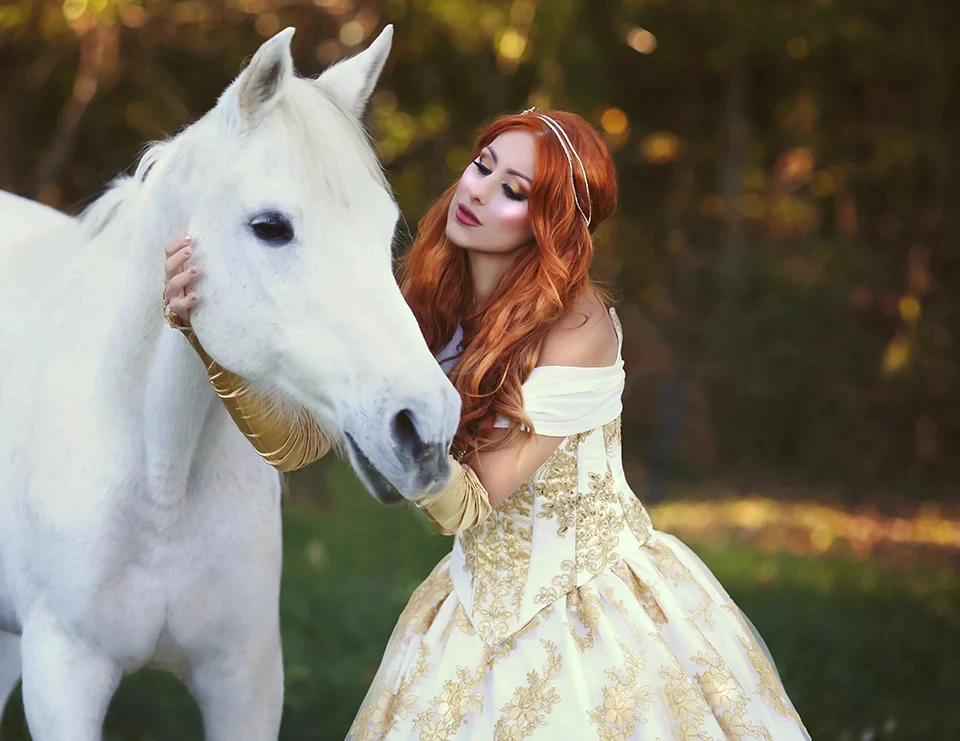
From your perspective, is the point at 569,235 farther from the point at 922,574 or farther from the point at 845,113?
the point at 845,113

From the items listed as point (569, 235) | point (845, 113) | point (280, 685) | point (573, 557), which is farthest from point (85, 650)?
point (845, 113)

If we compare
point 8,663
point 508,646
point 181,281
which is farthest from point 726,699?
point 8,663

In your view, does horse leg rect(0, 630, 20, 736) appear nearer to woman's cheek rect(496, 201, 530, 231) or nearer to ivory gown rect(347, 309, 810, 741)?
ivory gown rect(347, 309, 810, 741)

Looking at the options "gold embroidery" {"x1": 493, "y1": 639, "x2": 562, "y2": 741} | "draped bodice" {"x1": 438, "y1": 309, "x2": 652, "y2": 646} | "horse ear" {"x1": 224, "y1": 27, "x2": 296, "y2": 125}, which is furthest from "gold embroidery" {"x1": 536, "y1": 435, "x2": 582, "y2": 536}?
"horse ear" {"x1": 224, "y1": 27, "x2": 296, "y2": 125}

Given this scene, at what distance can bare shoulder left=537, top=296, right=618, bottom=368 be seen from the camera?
6.52ft

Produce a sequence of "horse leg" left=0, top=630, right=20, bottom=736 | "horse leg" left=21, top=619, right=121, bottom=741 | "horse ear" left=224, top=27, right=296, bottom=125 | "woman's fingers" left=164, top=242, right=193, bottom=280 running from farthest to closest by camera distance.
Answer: "horse leg" left=0, top=630, right=20, bottom=736 → "horse leg" left=21, top=619, right=121, bottom=741 → "woman's fingers" left=164, top=242, right=193, bottom=280 → "horse ear" left=224, top=27, right=296, bottom=125

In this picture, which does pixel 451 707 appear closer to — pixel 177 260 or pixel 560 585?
pixel 560 585

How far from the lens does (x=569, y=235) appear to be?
201cm

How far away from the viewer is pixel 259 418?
1710mm

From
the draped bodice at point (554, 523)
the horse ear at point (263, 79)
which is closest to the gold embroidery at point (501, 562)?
the draped bodice at point (554, 523)

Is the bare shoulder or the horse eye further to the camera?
the bare shoulder

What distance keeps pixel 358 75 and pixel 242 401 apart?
24.6 inches

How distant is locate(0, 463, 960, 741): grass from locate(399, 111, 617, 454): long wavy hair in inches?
61.5

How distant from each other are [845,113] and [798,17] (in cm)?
160
